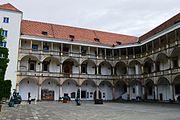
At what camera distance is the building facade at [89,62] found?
33.9 meters

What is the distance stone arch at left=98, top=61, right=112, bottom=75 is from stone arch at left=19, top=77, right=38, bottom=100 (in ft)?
40.0

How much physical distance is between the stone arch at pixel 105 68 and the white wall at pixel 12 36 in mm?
15548

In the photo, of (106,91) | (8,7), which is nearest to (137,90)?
(106,91)

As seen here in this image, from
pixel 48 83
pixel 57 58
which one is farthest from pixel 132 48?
pixel 48 83

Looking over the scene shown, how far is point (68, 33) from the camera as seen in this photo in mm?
41438

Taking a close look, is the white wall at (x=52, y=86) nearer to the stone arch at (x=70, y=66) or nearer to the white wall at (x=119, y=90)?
the stone arch at (x=70, y=66)

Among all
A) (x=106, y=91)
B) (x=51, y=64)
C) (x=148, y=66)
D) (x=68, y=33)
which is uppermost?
(x=68, y=33)

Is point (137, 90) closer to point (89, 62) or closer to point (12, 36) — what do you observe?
point (89, 62)

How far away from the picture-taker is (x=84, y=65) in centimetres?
4112

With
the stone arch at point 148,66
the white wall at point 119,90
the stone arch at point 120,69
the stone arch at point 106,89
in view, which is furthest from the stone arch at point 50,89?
the stone arch at point 148,66

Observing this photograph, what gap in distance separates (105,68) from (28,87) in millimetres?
14542

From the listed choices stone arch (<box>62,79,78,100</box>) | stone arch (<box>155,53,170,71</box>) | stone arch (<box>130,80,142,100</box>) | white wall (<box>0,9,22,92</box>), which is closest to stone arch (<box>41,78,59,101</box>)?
stone arch (<box>62,79,78,100</box>)

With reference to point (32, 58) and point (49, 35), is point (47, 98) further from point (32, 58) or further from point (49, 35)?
point (49, 35)

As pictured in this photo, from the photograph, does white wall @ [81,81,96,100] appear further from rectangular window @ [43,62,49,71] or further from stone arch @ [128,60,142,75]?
stone arch @ [128,60,142,75]
